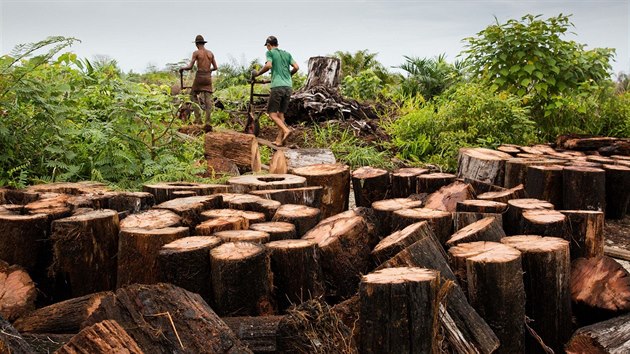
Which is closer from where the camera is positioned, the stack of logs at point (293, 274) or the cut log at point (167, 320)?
the cut log at point (167, 320)

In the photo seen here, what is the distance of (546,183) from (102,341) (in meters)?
5.19

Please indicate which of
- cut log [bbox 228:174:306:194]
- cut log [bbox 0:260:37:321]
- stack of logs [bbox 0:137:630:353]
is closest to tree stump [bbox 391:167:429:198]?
stack of logs [bbox 0:137:630:353]

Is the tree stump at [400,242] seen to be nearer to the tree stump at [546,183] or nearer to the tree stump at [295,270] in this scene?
the tree stump at [295,270]

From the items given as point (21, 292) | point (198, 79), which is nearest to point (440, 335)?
point (21, 292)

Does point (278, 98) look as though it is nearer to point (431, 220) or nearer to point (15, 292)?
point (431, 220)

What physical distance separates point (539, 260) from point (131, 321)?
2.40 meters

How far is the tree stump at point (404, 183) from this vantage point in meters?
5.91

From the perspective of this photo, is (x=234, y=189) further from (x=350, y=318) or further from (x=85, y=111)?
(x=85, y=111)

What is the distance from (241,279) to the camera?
3.64 metres

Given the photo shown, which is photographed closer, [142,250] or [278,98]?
[142,250]

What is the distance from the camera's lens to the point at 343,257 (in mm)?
4066

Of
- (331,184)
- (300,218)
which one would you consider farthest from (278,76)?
(300,218)

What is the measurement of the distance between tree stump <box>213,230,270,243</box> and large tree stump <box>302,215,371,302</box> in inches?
11.6

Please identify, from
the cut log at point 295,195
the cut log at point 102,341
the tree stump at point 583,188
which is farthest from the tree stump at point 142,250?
the tree stump at point 583,188
